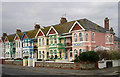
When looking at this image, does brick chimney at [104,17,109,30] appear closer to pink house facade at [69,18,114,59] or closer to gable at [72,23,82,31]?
pink house facade at [69,18,114,59]

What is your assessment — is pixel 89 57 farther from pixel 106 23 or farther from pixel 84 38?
pixel 106 23

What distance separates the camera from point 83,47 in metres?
27.9

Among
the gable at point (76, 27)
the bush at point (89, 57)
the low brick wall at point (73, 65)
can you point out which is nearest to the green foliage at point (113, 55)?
the bush at point (89, 57)

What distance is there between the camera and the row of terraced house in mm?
28191

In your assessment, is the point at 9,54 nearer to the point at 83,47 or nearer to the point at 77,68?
the point at 83,47

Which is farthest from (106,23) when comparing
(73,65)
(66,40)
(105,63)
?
(73,65)

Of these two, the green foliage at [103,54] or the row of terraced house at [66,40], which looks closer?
the green foliage at [103,54]

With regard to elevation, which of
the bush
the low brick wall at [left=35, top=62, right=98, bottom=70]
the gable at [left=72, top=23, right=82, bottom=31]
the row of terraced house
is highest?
the gable at [left=72, top=23, right=82, bottom=31]

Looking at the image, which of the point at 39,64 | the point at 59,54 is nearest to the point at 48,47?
the point at 59,54

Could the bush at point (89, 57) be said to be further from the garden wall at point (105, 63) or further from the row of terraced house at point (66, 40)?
the row of terraced house at point (66, 40)

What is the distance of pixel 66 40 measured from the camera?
106ft

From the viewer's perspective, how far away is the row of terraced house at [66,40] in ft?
92.5

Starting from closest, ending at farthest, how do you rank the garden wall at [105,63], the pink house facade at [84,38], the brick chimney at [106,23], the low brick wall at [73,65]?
1. the low brick wall at [73,65]
2. the garden wall at [105,63]
3. the pink house facade at [84,38]
4. the brick chimney at [106,23]

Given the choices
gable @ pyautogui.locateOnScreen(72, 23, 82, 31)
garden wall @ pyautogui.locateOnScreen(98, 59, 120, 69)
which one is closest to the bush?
garden wall @ pyautogui.locateOnScreen(98, 59, 120, 69)
